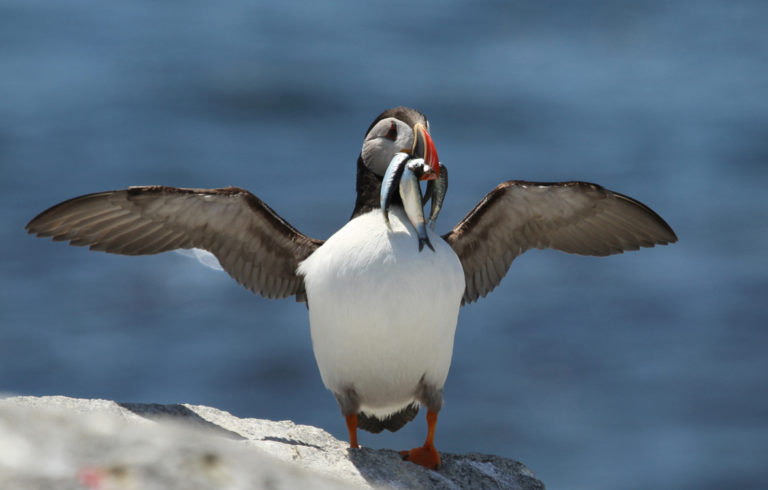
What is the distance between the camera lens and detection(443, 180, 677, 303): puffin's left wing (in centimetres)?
767

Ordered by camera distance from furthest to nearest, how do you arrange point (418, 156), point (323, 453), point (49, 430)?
point (418, 156)
point (323, 453)
point (49, 430)

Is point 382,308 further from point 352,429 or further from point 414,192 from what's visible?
point 352,429

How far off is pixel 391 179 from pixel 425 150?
14.1 inches

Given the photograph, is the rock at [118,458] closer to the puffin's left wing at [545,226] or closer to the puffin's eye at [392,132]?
the puffin's eye at [392,132]

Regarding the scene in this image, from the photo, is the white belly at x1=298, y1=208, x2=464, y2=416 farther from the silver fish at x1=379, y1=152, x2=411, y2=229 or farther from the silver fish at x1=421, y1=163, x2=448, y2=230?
the silver fish at x1=421, y1=163, x2=448, y2=230

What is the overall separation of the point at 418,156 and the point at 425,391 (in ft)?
5.45

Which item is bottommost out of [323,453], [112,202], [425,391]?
[323,453]

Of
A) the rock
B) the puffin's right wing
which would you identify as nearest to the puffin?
the puffin's right wing

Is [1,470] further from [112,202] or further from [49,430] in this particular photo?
[112,202]

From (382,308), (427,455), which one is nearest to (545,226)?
(382,308)

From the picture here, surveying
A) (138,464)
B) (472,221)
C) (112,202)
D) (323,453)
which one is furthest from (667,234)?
(138,464)

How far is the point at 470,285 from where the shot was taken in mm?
8086

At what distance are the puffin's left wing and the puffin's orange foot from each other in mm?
1684

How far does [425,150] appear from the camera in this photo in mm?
6781
